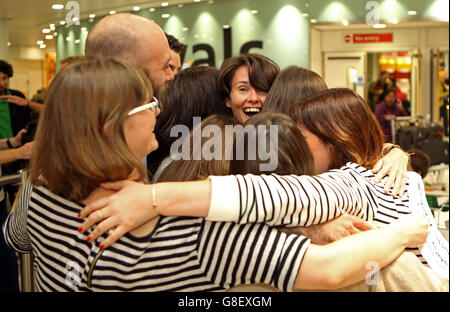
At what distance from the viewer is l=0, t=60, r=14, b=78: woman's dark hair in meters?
2.71

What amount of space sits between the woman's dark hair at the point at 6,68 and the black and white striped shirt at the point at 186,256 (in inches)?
81.8

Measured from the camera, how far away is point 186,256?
0.86 metres

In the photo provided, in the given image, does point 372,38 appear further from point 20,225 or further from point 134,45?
point 20,225

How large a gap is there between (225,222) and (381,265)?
1.00 feet

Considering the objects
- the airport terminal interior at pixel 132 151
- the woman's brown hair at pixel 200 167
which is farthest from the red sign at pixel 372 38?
the woman's brown hair at pixel 200 167

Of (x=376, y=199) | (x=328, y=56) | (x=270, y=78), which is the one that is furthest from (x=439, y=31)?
(x=376, y=199)

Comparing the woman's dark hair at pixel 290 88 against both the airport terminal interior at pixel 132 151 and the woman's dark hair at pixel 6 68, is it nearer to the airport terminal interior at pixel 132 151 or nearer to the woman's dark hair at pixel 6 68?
the airport terminal interior at pixel 132 151

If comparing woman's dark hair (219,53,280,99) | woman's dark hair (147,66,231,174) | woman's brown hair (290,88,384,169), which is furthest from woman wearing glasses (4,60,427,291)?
woman's dark hair (219,53,280,99)

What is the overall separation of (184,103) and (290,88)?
1.14ft

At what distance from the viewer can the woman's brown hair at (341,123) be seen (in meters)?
1.24

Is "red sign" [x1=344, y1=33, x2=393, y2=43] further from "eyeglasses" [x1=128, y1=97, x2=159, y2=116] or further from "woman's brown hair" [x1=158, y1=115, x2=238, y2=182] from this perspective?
"eyeglasses" [x1=128, y1=97, x2=159, y2=116]

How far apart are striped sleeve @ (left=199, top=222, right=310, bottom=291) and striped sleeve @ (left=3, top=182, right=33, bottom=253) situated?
386 millimetres
